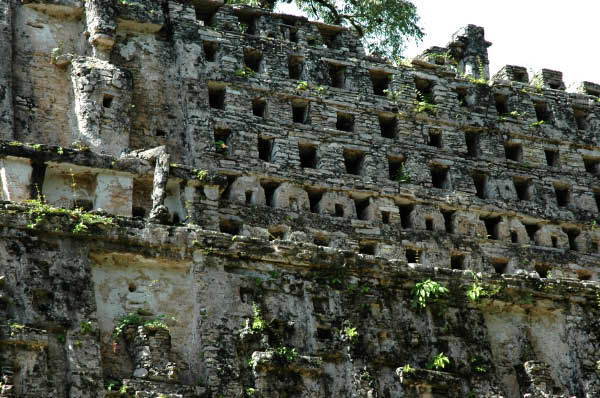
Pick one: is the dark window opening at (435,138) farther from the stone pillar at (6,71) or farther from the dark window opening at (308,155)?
the stone pillar at (6,71)

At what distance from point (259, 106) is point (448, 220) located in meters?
5.40

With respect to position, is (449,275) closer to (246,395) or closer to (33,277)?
(246,395)

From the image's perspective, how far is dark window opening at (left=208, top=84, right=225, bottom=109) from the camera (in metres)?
30.0

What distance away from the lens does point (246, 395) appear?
2233cm

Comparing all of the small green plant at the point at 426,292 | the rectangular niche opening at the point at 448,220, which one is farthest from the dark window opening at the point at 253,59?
the small green plant at the point at 426,292

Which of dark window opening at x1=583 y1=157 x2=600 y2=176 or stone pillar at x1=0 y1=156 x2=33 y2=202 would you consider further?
dark window opening at x1=583 y1=157 x2=600 y2=176

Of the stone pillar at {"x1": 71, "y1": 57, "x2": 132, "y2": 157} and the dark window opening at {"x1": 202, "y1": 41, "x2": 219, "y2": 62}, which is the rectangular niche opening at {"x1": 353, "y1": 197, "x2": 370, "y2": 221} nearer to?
the dark window opening at {"x1": 202, "y1": 41, "x2": 219, "y2": 62}

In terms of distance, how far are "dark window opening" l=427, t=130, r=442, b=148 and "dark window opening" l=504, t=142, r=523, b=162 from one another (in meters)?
1.97

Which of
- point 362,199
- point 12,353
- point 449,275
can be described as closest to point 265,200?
point 362,199

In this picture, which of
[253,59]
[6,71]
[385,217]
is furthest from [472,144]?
[6,71]

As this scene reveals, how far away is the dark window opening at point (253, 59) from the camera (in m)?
31.1

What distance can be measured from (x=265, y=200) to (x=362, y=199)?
2.59 m

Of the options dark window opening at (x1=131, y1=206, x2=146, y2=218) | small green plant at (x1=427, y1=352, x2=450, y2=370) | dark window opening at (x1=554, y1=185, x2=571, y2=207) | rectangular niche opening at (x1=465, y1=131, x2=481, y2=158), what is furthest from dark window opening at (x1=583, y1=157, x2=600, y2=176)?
dark window opening at (x1=131, y1=206, x2=146, y2=218)

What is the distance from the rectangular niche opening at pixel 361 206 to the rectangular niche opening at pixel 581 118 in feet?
26.4
